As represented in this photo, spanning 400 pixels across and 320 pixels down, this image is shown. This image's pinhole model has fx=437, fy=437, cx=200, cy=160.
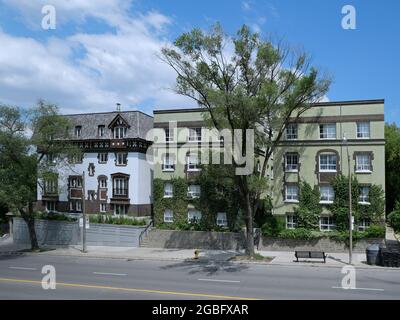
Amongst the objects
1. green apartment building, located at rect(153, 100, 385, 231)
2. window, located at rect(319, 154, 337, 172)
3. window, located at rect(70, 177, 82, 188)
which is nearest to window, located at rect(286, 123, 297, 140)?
green apartment building, located at rect(153, 100, 385, 231)

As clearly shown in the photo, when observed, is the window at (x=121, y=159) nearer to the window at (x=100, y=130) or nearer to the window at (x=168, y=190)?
the window at (x=100, y=130)

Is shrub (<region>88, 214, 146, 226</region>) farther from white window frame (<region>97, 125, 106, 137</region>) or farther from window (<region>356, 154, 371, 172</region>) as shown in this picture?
window (<region>356, 154, 371, 172</region>)

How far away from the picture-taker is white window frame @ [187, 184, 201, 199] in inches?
1513

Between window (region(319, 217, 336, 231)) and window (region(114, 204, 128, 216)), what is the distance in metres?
19.2

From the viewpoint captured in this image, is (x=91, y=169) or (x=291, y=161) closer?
(x=291, y=161)

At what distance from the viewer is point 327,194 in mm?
34969

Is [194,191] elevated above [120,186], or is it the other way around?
[120,186]

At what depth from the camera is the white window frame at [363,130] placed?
3416cm

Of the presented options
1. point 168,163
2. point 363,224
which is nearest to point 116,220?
point 168,163

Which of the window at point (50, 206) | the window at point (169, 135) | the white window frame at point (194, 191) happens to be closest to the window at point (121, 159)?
the window at point (169, 135)

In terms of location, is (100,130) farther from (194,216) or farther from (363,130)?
(363,130)

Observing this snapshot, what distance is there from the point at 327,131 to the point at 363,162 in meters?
3.69

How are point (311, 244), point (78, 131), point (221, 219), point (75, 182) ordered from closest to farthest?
1. point (311, 244)
2. point (221, 219)
3. point (75, 182)
4. point (78, 131)

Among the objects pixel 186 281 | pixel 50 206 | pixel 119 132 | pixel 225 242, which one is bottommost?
pixel 225 242
